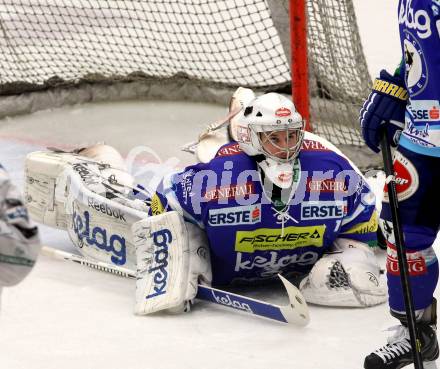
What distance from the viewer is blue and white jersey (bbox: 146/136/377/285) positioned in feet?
12.7

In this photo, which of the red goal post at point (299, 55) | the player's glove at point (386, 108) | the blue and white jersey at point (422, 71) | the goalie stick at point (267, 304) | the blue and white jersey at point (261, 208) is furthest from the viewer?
the red goal post at point (299, 55)

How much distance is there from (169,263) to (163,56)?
2.58m

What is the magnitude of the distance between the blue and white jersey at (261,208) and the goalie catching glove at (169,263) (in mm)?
50

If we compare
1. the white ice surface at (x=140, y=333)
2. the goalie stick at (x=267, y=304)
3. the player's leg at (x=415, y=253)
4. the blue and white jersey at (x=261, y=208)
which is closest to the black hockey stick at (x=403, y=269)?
the player's leg at (x=415, y=253)

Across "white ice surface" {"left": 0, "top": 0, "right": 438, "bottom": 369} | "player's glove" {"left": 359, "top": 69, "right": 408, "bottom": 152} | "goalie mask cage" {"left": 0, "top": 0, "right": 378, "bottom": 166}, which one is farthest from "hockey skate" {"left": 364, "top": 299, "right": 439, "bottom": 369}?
"goalie mask cage" {"left": 0, "top": 0, "right": 378, "bottom": 166}

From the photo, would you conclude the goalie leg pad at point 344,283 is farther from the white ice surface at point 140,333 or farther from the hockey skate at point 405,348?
the hockey skate at point 405,348

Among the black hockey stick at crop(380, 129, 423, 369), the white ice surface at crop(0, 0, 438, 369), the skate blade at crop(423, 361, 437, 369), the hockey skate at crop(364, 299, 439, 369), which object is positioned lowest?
the white ice surface at crop(0, 0, 438, 369)

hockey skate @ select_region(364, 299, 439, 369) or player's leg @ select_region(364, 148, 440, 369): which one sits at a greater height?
player's leg @ select_region(364, 148, 440, 369)

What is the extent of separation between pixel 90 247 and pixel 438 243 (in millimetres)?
1253

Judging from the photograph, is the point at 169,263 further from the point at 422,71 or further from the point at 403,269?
the point at 422,71

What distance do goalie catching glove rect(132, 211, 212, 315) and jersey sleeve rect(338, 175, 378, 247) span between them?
470mm

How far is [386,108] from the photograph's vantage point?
318 centimetres

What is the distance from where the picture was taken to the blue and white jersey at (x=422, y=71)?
9.54 feet

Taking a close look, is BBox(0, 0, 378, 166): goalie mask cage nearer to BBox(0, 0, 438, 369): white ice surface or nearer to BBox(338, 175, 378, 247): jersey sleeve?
BBox(338, 175, 378, 247): jersey sleeve
